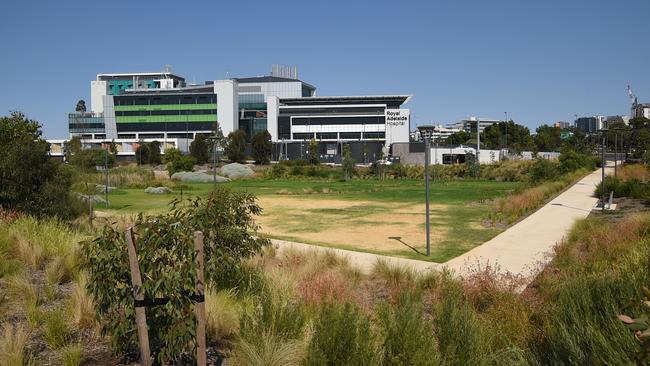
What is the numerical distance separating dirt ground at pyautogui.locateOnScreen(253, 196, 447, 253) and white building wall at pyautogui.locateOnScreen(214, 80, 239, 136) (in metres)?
99.8

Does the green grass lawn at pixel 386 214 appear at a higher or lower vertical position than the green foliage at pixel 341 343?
lower

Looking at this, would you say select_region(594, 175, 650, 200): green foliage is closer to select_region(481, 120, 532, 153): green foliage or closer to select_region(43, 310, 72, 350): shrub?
select_region(43, 310, 72, 350): shrub

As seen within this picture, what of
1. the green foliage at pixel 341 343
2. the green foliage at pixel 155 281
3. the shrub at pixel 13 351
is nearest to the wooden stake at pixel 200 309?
the green foliage at pixel 155 281

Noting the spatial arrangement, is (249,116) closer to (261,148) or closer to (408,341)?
(261,148)

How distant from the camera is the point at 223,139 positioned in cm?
11488

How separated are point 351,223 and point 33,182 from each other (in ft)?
39.7

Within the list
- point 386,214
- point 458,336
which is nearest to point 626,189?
point 386,214

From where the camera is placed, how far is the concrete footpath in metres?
13.5

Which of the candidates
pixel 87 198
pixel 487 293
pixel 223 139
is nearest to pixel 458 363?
pixel 487 293

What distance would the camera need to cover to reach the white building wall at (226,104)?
133m

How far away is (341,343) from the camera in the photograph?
18.9 ft

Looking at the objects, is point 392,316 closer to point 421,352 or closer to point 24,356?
point 421,352

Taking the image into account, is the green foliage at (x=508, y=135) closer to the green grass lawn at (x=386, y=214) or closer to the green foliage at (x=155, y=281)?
the green grass lawn at (x=386, y=214)

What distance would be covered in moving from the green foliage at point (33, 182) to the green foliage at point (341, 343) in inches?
577
